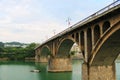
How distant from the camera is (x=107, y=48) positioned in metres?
41.7

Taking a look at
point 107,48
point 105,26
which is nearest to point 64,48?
point 107,48

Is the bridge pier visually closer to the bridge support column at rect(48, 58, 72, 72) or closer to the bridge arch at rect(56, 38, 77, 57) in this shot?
the bridge arch at rect(56, 38, 77, 57)

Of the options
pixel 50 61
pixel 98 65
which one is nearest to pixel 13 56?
pixel 50 61

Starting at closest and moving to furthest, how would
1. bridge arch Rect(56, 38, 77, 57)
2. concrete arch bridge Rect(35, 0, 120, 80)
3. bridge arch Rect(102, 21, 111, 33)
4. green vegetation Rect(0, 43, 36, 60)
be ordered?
concrete arch bridge Rect(35, 0, 120, 80) < bridge arch Rect(102, 21, 111, 33) < bridge arch Rect(56, 38, 77, 57) < green vegetation Rect(0, 43, 36, 60)

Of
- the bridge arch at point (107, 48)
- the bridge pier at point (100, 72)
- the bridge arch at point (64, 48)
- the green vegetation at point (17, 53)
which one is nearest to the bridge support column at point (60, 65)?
the bridge arch at point (64, 48)

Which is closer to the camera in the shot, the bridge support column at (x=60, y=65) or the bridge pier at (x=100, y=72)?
the bridge pier at (x=100, y=72)

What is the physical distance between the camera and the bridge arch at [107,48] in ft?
120

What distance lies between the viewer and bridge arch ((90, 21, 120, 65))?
36.5 metres

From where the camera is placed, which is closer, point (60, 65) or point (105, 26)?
point (105, 26)

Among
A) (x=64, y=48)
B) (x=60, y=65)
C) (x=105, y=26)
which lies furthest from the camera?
(x=60, y=65)

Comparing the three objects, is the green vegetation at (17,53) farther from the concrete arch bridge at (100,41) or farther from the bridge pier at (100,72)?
the bridge pier at (100,72)

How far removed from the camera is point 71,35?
57.4 meters

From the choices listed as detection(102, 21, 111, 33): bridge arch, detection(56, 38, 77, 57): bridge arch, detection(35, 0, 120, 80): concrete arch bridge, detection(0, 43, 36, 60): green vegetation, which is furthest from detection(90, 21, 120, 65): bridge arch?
detection(0, 43, 36, 60): green vegetation

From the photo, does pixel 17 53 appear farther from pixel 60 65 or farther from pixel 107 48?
pixel 107 48
